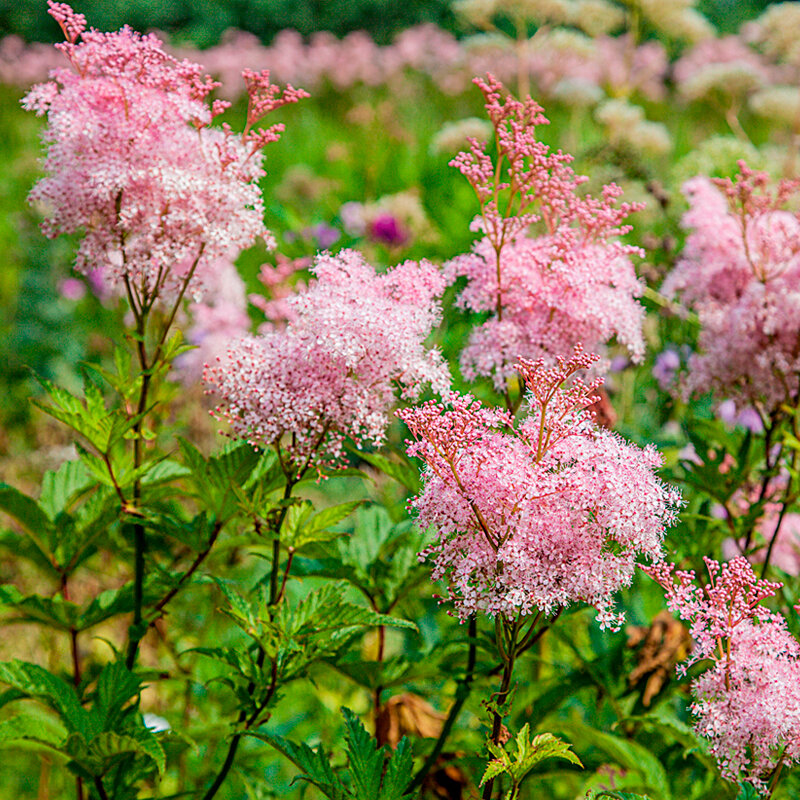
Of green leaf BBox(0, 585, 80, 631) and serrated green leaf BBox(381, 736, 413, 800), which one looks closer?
serrated green leaf BBox(381, 736, 413, 800)

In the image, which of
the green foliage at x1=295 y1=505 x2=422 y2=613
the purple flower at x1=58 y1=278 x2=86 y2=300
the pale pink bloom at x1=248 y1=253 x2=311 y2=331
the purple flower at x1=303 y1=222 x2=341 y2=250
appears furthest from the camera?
the purple flower at x1=58 y1=278 x2=86 y2=300

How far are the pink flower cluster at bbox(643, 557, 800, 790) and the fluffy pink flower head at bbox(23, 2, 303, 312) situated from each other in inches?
43.3

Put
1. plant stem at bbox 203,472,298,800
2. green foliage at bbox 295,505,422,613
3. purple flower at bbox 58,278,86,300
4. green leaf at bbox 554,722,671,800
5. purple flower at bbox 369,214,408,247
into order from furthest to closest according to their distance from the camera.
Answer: purple flower at bbox 58,278,86,300 < purple flower at bbox 369,214,408,247 < green foliage at bbox 295,505,422,613 < green leaf at bbox 554,722,671,800 < plant stem at bbox 203,472,298,800

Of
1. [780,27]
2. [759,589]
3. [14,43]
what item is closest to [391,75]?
[14,43]

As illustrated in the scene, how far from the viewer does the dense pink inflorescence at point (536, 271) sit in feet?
5.91

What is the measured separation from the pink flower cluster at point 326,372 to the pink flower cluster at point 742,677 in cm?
57

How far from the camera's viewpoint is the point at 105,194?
1688 mm

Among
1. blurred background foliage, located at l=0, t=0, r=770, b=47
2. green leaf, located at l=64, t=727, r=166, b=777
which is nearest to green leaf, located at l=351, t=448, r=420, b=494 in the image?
green leaf, located at l=64, t=727, r=166, b=777

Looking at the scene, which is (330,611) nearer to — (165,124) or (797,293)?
(165,124)

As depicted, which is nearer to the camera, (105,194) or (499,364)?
(105,194)

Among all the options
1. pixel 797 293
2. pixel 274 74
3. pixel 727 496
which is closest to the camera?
pixel 797 293

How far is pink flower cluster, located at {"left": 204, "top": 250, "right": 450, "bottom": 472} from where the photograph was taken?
1525 mm

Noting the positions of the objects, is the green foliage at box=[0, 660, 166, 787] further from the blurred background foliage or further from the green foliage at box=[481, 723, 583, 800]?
the blurred background foliage

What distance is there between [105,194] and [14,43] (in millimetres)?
11795
